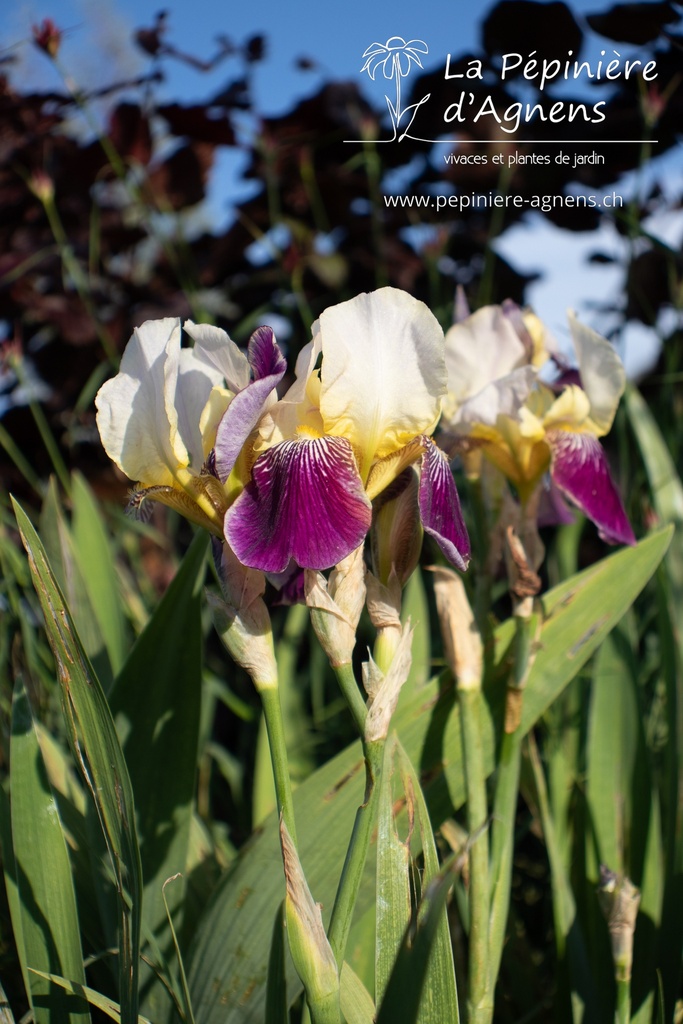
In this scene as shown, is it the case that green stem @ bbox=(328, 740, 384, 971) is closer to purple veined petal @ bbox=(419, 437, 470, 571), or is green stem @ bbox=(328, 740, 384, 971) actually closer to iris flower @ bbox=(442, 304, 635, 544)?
purple veined petal @ bbox=(419, 437, 470, 571)

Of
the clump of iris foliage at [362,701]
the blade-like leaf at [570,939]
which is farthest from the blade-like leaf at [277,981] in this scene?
the blade-like leaf at [570,939]

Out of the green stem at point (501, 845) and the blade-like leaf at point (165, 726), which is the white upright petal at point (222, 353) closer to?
the blade-like leaf at point (165, 726)

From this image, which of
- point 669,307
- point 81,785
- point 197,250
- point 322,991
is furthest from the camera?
point 197,250

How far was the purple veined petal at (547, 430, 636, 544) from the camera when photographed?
95 centimetres

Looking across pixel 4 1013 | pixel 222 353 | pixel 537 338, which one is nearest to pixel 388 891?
Result: pixel 4 1013

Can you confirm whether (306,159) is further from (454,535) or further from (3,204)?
(454,535)

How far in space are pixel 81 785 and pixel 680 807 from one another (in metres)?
0.96

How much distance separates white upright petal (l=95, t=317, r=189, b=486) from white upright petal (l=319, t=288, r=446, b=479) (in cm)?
15

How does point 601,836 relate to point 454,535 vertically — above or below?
below

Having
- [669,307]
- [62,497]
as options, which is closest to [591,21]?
[669,307]

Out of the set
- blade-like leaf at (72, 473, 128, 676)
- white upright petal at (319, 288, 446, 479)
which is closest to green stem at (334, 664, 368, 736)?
white upright petal at (319, 288, 446, 479)

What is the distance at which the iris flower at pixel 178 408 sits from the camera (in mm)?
729

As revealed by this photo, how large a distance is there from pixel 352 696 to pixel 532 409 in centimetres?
53

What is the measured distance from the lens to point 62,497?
84.7 inches
